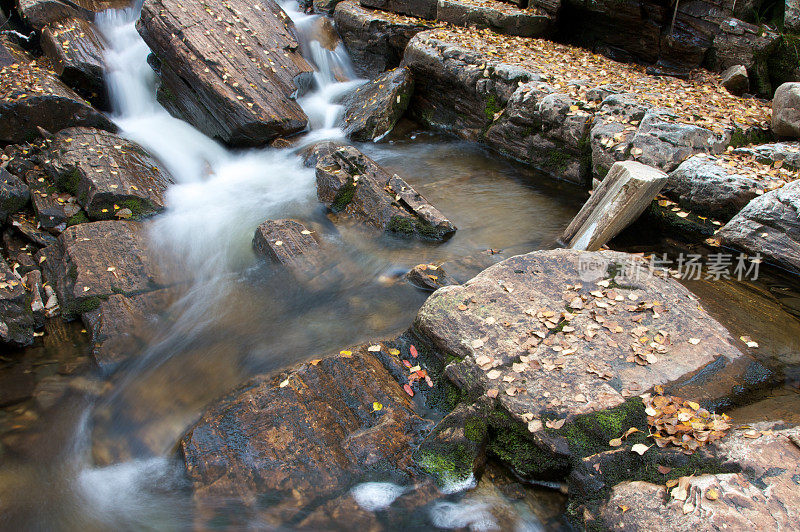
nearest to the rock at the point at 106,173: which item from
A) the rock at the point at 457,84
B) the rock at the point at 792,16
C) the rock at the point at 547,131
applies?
the rock at the point at 457,84

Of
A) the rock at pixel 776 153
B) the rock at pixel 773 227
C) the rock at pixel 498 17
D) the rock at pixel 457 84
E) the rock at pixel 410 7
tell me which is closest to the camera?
the rock at pixel 773 227

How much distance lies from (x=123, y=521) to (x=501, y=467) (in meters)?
3.33

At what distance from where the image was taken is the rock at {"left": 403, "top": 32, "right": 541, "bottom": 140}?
32.5ft

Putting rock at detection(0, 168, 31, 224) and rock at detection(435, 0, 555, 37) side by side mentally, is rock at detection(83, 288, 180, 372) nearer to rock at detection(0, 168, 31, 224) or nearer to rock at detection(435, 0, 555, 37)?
rock at detection(0, 168, 31, 224)

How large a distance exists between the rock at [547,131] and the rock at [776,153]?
2347mm

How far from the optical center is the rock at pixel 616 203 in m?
6.40

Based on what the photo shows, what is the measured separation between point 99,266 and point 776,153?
9795mm

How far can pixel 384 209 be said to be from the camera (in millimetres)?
7547

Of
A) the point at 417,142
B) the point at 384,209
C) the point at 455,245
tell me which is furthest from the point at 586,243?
the point at 417,142

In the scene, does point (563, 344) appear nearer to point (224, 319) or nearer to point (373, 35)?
point (224, 319)

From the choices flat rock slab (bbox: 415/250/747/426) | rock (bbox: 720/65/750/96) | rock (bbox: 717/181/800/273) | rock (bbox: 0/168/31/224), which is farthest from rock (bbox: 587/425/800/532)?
rock (bbox: 0/168/31/224)

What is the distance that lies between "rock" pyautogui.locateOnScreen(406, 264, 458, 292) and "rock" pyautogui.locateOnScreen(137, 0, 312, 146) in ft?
17.7

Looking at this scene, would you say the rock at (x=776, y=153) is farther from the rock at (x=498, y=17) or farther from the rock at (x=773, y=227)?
the rock at (x=498, y=17)

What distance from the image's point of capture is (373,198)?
7.73 metres
